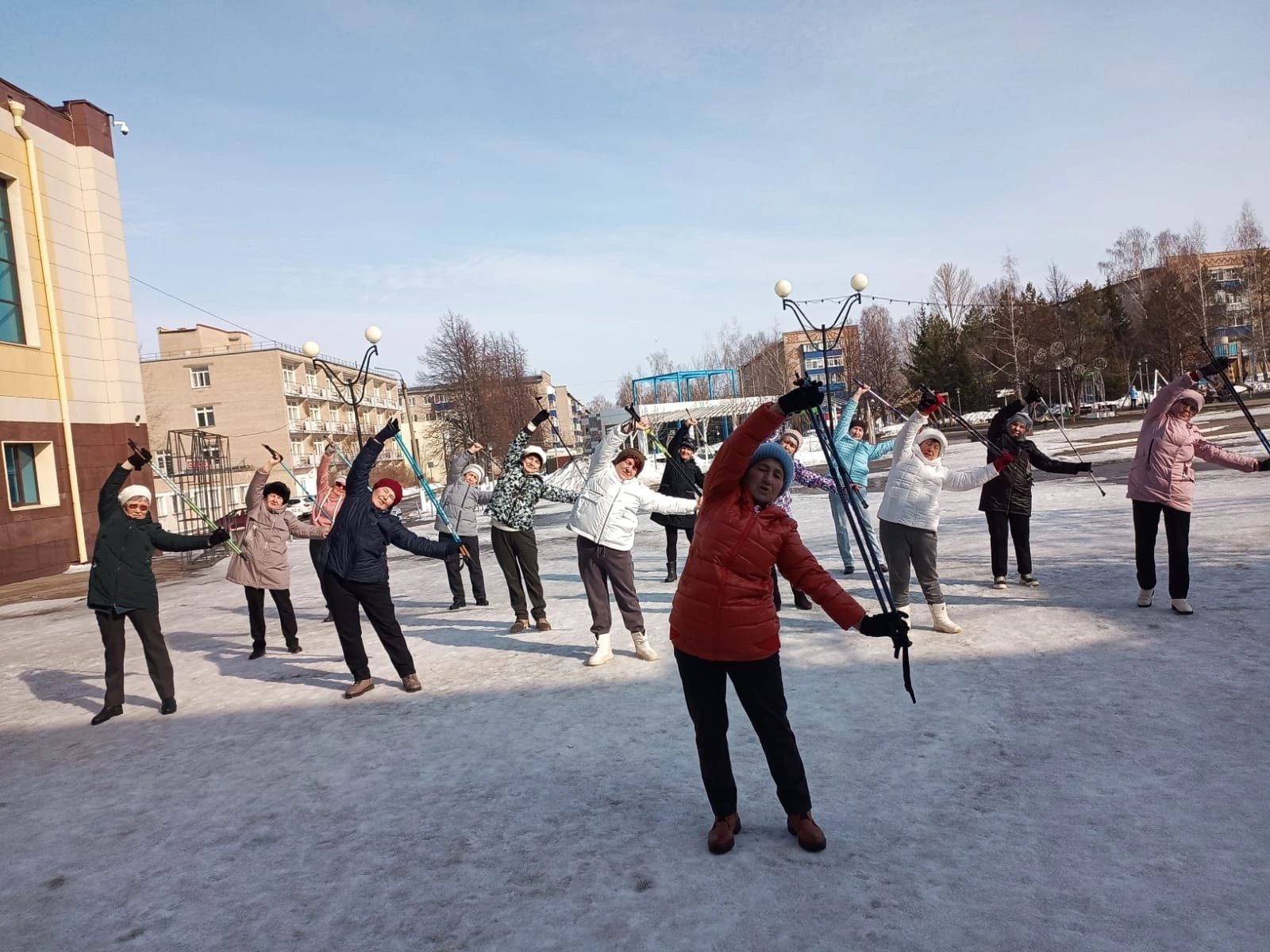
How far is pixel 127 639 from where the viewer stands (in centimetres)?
1011

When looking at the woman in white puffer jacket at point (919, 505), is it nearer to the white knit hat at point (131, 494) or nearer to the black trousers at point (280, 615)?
the black trousers at point (280, 615)

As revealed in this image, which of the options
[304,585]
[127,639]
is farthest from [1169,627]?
[304,585]

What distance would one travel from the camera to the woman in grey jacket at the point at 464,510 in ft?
33.2

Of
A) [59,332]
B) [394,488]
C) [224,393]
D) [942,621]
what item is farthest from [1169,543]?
[224,393]

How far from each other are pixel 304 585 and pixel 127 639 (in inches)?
140

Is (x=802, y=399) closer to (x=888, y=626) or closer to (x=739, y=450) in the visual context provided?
(x=739, y=450)

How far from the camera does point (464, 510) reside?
10.2 meters

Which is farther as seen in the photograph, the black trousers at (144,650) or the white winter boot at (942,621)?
the white winter boot at (942,621)

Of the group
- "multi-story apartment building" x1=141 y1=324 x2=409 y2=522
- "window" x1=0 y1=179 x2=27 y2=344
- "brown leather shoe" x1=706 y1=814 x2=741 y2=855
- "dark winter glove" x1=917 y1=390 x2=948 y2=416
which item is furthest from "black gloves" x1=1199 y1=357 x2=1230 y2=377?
"multi-story apartment building" x1=141 y1=324 x2=409 y2=522

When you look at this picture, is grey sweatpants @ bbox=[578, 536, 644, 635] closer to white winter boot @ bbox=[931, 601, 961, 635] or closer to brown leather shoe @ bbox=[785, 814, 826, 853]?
white winter boot @ bbox=[931, 601, 961, 635]

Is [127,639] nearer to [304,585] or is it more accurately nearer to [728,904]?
[304,585]

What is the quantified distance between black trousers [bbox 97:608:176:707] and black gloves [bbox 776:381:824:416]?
5.65 m

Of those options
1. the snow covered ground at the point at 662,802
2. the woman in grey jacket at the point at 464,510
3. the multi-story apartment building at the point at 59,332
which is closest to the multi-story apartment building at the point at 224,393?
the multi-story apartment building at the point at 59,332

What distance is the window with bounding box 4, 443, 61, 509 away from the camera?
18.0 meters
